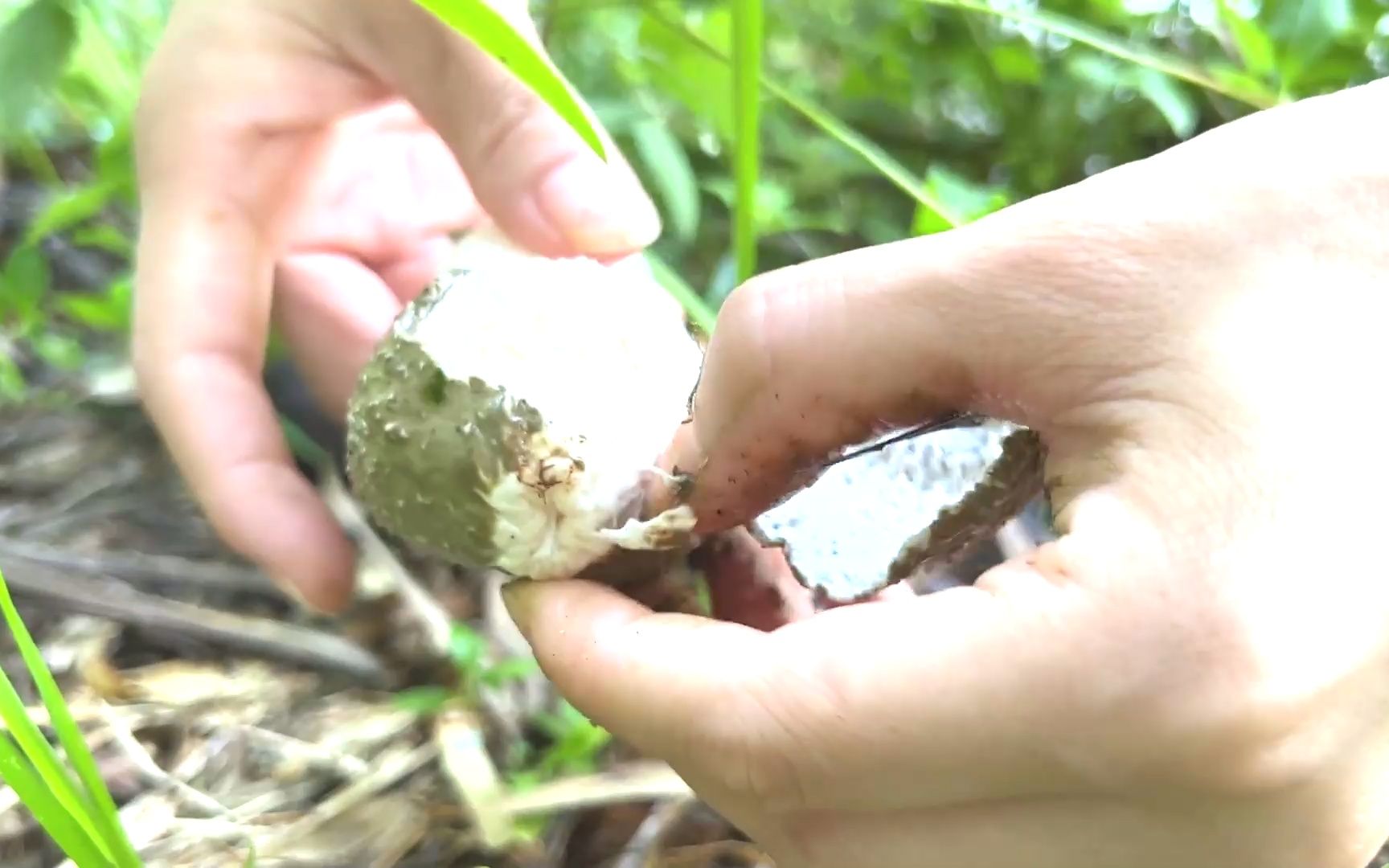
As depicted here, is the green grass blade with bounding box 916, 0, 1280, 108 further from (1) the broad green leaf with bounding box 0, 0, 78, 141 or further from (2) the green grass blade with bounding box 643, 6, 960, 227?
(1) the broad green leaf with bounding box 0, 0, 78, 141

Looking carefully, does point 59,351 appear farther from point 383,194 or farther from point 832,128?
point 832,128

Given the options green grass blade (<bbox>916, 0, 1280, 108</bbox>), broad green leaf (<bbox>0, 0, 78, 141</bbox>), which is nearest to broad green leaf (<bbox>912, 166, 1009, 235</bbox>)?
green grass blade (<bbox>916, 0, 1280, 108</bbox>)

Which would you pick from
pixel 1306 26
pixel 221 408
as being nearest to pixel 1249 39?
pixel 1306 26

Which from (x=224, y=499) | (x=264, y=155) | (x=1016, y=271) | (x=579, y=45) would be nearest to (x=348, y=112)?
(x=264, y=155)

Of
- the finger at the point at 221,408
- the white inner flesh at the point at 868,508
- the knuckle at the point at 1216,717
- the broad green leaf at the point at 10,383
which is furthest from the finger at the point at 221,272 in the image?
the knuckle at the point at 1216,717

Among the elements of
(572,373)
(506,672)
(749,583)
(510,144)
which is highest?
(510,144)

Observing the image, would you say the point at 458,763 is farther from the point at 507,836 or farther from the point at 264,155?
the point at 264,155
